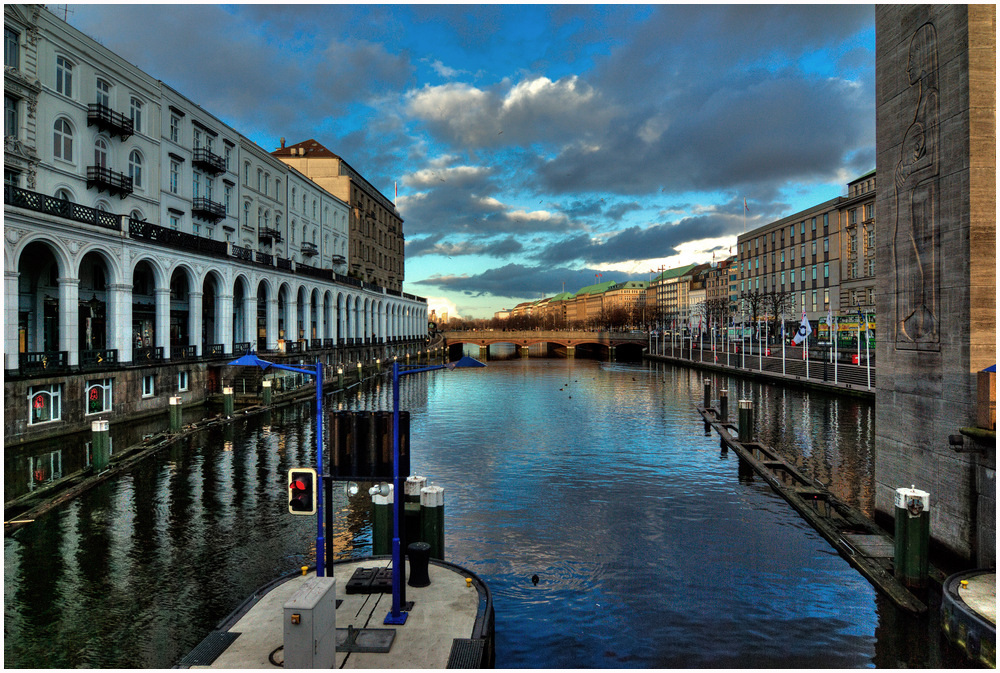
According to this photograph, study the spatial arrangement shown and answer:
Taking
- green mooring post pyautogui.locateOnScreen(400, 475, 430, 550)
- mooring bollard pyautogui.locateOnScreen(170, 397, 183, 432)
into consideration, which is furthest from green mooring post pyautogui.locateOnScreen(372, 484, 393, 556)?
mooring bollard pyautogui.locateOnScreen(170, 397, 183, 432)

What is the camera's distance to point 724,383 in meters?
59.8

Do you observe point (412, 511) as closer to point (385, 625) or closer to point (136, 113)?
point (385, 625)

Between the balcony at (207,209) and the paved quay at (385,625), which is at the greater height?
the balcony at (207,209)

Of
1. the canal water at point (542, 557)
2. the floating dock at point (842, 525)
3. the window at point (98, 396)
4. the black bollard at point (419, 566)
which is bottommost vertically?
the canal water at point (542, 557)

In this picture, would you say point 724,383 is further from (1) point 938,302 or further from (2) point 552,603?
(2) point 552,603

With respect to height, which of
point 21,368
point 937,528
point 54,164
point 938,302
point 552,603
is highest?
point 54,164

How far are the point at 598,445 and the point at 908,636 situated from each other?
62.1 ft

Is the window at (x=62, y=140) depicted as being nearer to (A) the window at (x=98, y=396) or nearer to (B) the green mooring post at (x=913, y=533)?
(A) the window at (x=98, y=396)

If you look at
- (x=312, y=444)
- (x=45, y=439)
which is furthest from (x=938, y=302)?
(x=45, y=439)

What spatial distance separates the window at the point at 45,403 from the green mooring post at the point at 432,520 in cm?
2398

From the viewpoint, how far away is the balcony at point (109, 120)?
36969 millimetres

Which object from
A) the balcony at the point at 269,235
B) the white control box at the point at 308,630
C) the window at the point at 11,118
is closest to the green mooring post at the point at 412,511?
the white control box at the point at 308,630

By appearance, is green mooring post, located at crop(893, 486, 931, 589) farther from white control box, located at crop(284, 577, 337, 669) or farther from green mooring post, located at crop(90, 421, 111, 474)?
green mooring post, located at crop(90, 421, 111, 474)

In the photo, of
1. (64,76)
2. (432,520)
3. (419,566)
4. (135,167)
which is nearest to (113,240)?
(64,76)
